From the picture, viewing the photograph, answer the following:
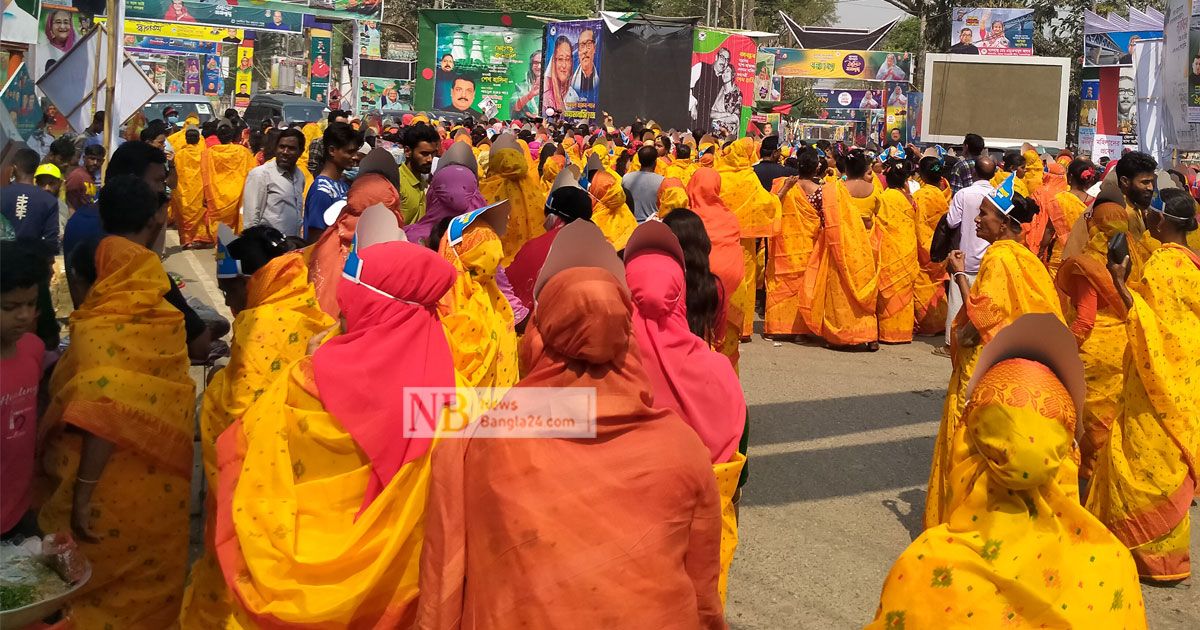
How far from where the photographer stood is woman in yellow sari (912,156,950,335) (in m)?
11.0

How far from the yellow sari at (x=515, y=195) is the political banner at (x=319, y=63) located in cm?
3754

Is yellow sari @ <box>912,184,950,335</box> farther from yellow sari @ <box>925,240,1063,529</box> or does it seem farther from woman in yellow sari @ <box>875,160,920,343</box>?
yellow sari @ <box>925,240,1063,529</box>

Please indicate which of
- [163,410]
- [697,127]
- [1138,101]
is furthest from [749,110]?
[163,410]

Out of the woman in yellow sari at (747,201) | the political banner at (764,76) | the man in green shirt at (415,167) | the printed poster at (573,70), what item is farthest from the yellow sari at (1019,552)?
the political banner at (764,76)

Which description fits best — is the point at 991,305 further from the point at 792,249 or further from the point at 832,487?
the point at 792,249

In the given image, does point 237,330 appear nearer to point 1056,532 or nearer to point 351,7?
point 1056,532

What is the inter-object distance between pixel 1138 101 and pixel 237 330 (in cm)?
825

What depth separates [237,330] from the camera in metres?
3.71

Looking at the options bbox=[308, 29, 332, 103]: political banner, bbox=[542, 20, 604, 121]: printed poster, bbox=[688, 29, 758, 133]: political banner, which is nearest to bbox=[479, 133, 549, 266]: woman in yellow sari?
bbox=[688, 29, 758, 133]: political banner

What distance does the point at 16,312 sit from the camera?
2918 millimetres

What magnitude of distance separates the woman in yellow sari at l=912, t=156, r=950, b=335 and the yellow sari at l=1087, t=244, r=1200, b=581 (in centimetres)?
590

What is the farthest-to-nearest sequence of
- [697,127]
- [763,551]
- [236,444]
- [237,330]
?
1. [697,127]
2. [763,551]
3. [237,330]
4. [236,444]

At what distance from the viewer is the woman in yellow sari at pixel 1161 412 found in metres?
5.02

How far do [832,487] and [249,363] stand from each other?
12.0 feet
